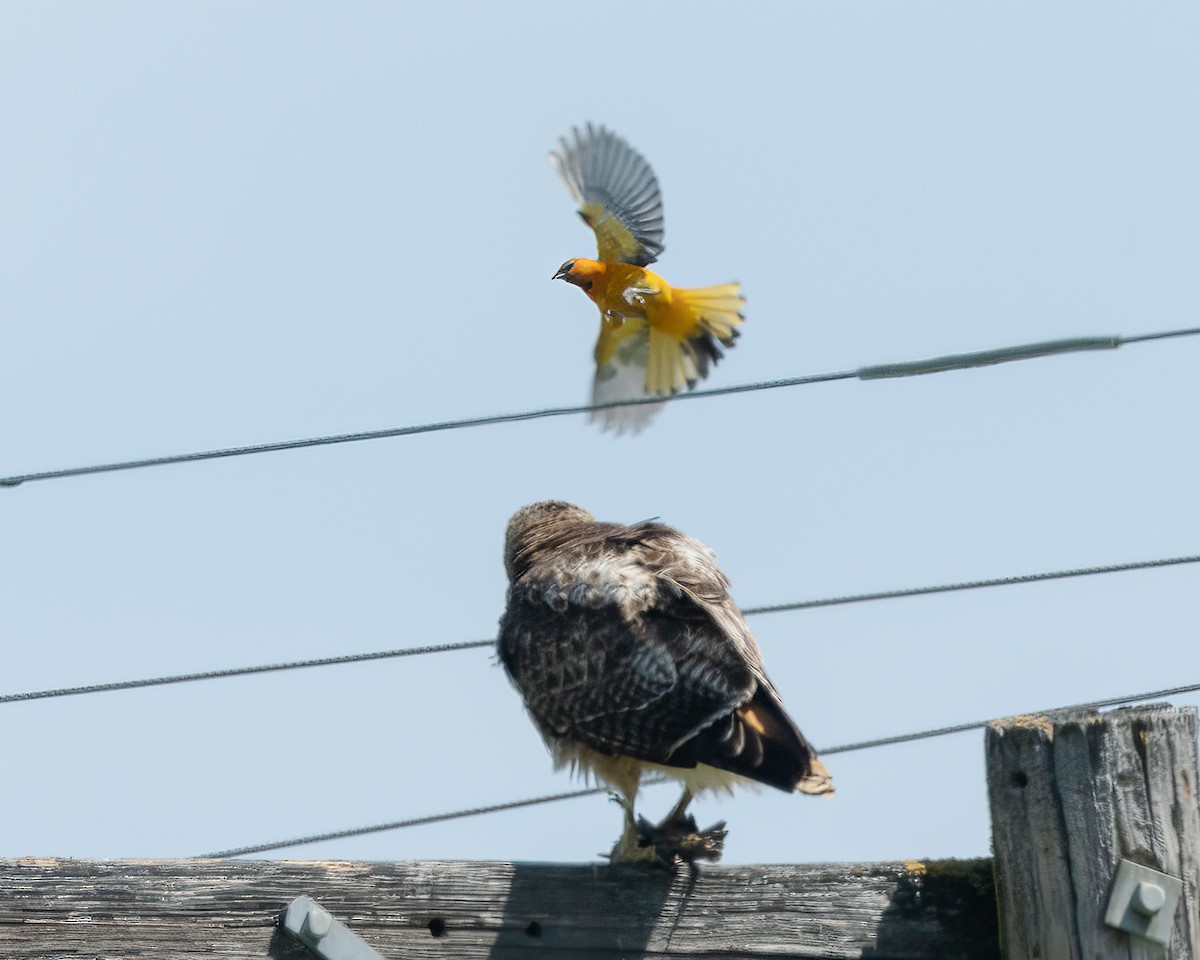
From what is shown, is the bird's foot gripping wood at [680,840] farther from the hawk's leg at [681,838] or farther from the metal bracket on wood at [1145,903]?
the metal bracket on wood at [1145,903]

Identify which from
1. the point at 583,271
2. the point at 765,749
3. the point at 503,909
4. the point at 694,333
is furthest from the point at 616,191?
the point at 503,909

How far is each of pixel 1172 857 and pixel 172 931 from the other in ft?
5.13

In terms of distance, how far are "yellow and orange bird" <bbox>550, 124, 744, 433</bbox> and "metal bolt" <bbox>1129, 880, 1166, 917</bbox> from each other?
5.21m

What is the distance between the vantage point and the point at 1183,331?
3775 mm

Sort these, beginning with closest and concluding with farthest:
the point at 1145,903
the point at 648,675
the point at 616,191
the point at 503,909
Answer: the point at 1145,903 < the point at 503,909 < the point at 648,675 < the point at 616,191

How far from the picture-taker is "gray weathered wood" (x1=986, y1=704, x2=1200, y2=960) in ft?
7.44

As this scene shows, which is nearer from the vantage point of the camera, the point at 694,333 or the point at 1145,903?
the point at 1145,903

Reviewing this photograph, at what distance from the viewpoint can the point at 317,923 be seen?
2375 millimetres

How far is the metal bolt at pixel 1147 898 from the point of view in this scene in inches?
88.0

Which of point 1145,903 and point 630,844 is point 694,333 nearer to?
point 630,844

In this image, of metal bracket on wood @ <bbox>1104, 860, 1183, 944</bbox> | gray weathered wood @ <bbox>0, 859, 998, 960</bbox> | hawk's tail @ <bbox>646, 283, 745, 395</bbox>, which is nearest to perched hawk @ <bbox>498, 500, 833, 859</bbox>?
gray weathered wood @ <bbox>0, 859, 998, 960</bbox>

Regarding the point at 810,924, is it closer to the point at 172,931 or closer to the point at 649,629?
the point at 172,931

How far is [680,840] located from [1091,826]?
990 mm

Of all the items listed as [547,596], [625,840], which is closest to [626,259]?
[547,596]
